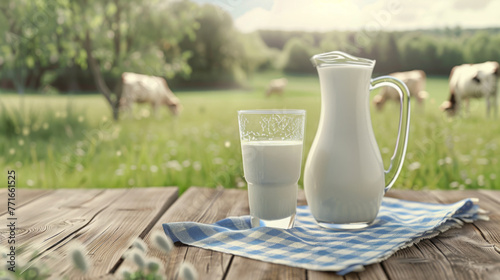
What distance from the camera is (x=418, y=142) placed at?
7.75 ft

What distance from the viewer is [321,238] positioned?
0.83 meters

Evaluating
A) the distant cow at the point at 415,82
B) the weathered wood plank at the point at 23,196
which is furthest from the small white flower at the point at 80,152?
the distant cow at the point at 415,82

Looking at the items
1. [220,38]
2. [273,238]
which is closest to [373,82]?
[273,238]

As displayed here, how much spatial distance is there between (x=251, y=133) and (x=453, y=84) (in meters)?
1.88

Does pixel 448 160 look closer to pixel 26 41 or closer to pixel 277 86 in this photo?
pixel 277 86

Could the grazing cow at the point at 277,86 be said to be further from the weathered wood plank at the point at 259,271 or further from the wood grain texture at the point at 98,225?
the weathered wood plank at the point at 259,271

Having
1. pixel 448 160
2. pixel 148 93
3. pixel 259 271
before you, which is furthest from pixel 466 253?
pixel 148 93

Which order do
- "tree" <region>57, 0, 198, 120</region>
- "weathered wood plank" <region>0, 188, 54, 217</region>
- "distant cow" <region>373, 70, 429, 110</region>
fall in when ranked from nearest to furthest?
1. "weathered wood plank" <region>0, 188, 54, 217</region>
2. "distant cow" <region>373, 70, 429, 110</region>
3. "tree" <region>57, 0, 198, 120</region>

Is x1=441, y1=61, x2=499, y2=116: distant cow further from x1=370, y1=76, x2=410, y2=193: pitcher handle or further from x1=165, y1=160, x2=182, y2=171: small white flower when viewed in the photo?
x1=370, y1=76, x2=410, y2=193: pitcher handle

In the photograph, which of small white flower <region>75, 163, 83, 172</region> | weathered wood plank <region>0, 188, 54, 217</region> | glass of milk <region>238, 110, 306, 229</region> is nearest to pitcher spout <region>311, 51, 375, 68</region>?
glass of milk <region>238, 110, 306, 229</region>

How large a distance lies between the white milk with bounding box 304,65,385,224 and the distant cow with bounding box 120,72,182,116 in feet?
6.56

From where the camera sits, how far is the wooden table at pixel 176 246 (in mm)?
677

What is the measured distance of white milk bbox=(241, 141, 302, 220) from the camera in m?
0.90

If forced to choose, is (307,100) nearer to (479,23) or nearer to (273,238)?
(479,23)
